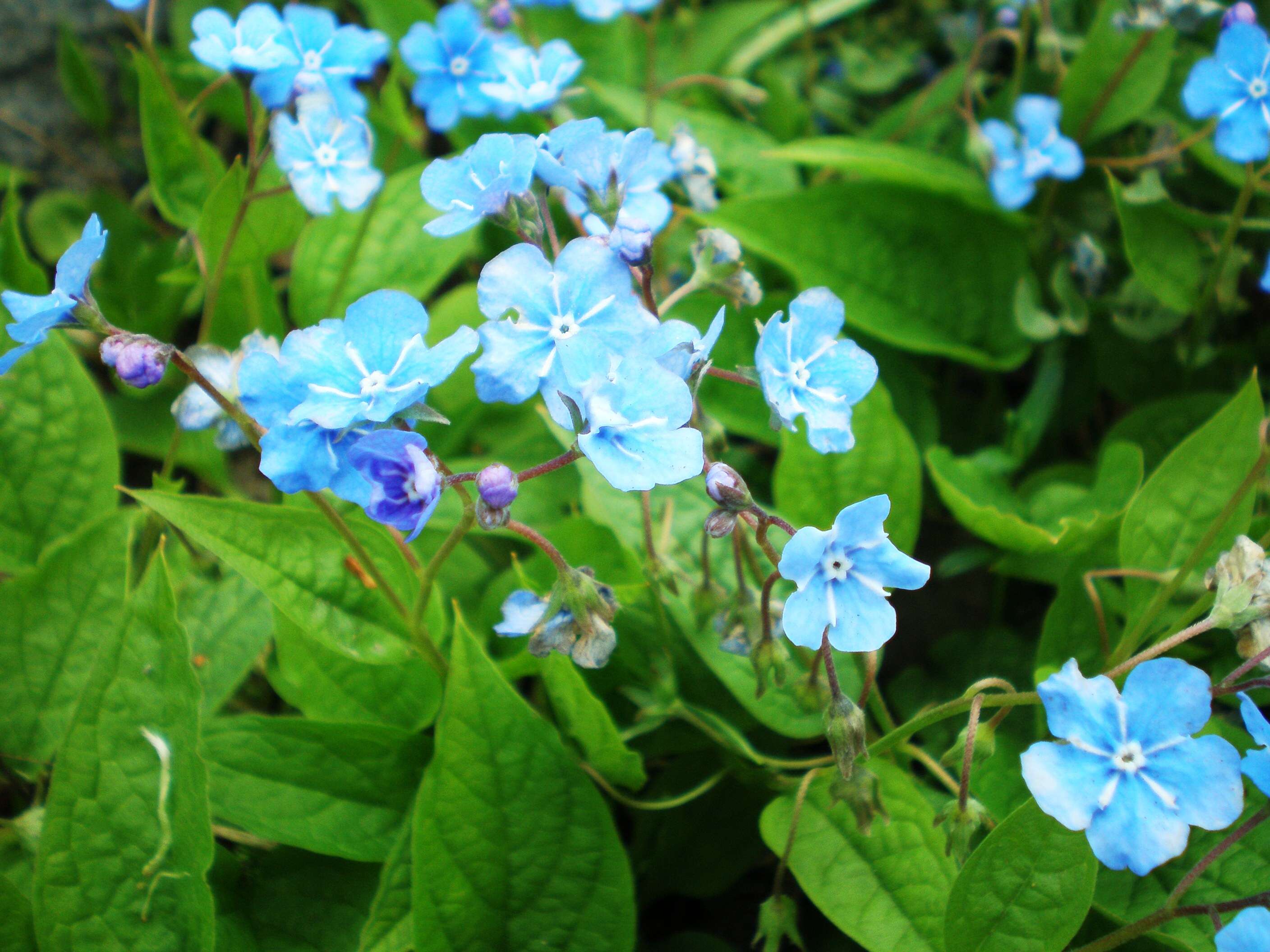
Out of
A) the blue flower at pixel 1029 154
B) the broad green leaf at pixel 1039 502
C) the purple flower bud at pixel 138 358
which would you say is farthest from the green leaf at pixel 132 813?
the blue flower at pixel 1029 154

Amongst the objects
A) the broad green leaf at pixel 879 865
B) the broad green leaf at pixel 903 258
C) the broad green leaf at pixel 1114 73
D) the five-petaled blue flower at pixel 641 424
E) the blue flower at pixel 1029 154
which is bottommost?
the broad green leaf at pixel 879 865

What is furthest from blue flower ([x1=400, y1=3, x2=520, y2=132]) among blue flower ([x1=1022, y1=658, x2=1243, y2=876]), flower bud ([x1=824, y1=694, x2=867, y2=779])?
blue flower ([x1=1022, y1=658, x2=1243, y2=876])

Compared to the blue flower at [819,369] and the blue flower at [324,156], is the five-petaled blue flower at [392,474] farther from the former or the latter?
the blue flower at [324,156]

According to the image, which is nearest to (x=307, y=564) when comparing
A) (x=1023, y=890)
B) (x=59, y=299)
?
(x=59, y=299)

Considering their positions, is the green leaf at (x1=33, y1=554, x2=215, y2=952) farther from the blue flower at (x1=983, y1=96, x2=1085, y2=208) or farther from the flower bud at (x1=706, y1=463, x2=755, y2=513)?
the blue flower at (x1=983, y1=96, x2=1085, y2=208)

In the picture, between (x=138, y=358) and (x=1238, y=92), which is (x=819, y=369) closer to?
(x=138, y=358)

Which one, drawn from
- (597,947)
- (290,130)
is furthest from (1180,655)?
(290,130)
